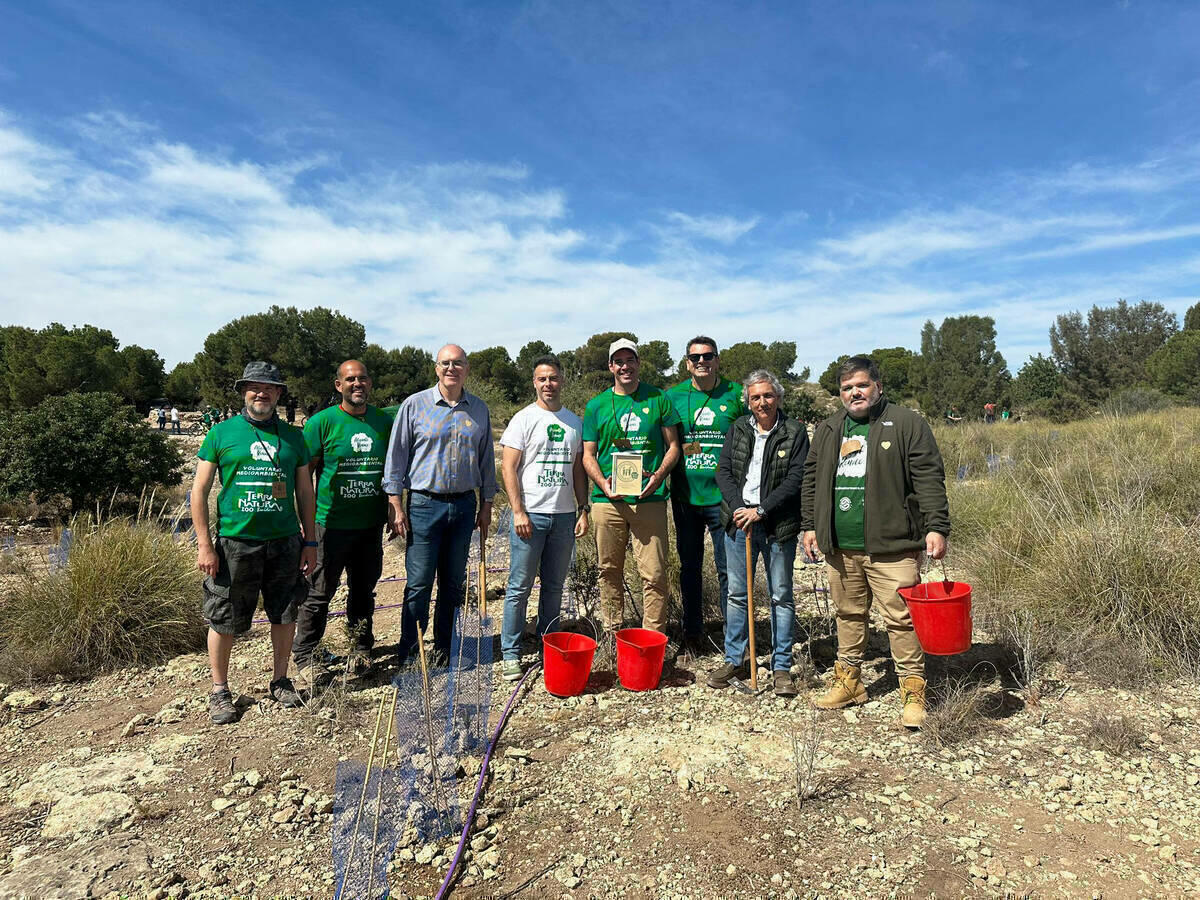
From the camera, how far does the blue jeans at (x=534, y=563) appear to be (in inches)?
167

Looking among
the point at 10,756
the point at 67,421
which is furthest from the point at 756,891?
the point at 67,421

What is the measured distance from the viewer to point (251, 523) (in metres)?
3.58

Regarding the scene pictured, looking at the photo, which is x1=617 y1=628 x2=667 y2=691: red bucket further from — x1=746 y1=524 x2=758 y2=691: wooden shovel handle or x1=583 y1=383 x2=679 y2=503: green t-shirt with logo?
x1=583 y1=383 x2=679 y2=503: green t-shirt with logo

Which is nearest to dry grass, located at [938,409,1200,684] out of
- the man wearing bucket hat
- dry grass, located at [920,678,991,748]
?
dry grass, located at [920,678,991,748]

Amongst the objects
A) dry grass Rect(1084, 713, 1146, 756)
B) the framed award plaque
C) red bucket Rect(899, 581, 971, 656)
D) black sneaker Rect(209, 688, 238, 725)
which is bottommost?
dry grass Rect(1084, 713, 1146, 756)

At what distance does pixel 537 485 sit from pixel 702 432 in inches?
43.3

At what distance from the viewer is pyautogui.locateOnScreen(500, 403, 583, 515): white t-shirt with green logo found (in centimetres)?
422

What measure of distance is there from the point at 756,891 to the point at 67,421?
10411 millimetres

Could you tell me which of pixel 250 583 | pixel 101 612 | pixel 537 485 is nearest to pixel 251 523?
pixel 250 583

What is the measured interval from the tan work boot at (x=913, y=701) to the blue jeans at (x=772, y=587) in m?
0.66

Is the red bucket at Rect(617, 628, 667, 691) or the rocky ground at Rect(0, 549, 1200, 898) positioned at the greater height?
the red bucket at Rect(617, 628, 667, 691)

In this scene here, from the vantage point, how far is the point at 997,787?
304 cm

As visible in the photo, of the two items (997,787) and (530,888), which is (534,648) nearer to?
(530,888)

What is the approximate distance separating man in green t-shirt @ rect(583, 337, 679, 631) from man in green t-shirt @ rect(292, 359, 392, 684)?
54.0 inches
